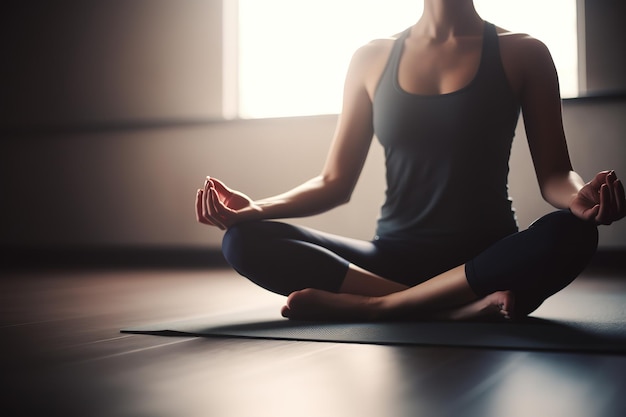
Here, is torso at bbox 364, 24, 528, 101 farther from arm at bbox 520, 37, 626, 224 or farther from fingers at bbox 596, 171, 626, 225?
fingers at bbox 596, 171, 626, 225

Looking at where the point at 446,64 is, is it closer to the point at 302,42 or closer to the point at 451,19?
the point at 451,19

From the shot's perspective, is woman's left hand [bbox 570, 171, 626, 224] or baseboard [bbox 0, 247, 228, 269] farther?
baseboard [bbox 0, 247, 228, 269]

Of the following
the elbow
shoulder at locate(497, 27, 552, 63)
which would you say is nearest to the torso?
shoulder at locate(497, 27, 552, 63)

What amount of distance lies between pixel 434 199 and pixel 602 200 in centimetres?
44

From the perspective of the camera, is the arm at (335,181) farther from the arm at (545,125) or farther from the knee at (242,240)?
the arm at (545,125)

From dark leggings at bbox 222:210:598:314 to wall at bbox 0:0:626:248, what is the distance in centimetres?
200

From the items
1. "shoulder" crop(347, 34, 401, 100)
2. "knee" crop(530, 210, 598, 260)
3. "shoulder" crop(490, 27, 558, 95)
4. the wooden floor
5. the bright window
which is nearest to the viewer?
the wooden floor

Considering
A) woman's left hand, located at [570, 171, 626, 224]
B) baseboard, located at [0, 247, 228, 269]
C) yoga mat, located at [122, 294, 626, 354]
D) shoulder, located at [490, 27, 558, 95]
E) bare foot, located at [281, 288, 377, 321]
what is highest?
shoulder, located at [490, 27, 558, 95]

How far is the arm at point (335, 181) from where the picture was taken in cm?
159

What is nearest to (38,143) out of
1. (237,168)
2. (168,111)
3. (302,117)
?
(168,111)

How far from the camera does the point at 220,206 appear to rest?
151cm

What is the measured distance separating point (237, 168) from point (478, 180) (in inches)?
95.5

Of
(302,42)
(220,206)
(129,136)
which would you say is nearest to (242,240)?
(220,206)

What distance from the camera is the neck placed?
1747 mm
